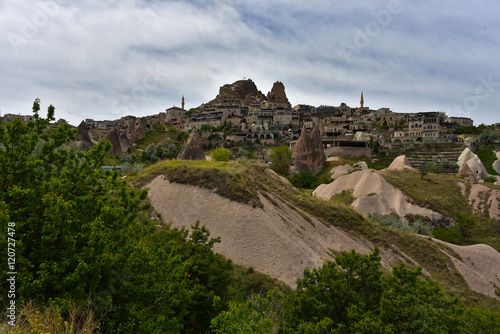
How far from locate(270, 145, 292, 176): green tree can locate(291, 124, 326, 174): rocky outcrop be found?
57.1 inches

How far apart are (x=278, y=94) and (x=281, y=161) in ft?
261

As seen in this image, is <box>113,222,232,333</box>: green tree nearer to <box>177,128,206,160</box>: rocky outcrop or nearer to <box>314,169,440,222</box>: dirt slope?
<box>314,169,440,222</box>: dirt slope

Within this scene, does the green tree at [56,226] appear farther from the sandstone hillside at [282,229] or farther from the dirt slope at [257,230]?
the sandstone hillside at [282,229]

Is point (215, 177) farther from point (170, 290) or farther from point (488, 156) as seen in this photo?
point (488, 156)

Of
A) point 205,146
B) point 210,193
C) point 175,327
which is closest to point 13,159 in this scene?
point 175,327

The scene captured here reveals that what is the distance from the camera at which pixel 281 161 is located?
240ft

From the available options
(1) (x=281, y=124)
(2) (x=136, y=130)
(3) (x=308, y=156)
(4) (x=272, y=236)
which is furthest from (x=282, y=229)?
(1) (x=281, y=124)

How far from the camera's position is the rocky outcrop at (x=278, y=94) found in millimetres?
145975

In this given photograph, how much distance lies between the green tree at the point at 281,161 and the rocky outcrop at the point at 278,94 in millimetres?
72533

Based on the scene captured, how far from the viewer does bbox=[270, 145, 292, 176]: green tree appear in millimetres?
71812

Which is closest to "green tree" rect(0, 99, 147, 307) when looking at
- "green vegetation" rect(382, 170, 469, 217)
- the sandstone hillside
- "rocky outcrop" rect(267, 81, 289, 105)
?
the sandstone hillside

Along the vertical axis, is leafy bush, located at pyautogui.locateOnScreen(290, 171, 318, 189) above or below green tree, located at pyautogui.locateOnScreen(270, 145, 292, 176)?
below

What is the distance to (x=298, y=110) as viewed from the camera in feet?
468

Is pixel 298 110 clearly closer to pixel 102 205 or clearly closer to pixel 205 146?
pixel 205 146
